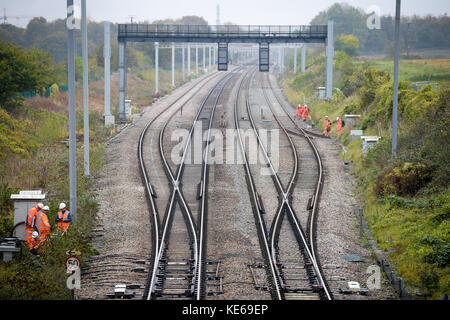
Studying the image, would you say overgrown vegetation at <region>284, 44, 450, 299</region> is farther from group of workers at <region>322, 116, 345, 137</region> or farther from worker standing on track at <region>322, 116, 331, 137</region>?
worker standing on track at <region>322, 116, 331, 137</region>

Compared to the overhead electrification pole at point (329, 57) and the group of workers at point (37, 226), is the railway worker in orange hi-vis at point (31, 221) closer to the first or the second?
the group of workers at point (37, 226)

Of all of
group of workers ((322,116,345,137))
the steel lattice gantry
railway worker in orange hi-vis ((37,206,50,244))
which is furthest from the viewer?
the steel lattice gantry

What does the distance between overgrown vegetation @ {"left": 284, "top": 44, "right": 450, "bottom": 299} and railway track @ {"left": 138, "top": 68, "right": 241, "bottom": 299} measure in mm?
4570

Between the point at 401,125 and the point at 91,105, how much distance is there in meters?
24.2

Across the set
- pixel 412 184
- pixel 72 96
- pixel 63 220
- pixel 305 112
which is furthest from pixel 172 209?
pixel 305 112

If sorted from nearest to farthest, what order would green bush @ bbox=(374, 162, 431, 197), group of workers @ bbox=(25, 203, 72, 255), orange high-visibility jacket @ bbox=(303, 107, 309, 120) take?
group of workers @ bbox=(25, 203, 72, 255)
green bush @ bbox=(374, 162, 431, 197)
orange high-visibility jacket @ bbox=(303, 107, 309, 120)

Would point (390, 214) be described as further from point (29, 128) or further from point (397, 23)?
point (29, 128)

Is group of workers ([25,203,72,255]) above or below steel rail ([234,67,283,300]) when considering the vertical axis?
above

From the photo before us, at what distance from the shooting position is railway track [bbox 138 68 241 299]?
12.8m

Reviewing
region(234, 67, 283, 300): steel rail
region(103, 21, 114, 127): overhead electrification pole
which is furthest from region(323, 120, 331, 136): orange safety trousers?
region(103, 21, 114, 127): overhead electrification pole

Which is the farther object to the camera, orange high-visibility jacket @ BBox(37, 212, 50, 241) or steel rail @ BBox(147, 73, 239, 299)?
orange high-visibility jacket @ BBox(37, 212, 50, 241)

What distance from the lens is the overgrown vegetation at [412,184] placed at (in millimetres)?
14211

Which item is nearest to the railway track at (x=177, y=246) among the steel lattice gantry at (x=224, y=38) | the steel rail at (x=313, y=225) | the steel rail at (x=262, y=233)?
the steel rail at (x=262, y=233)

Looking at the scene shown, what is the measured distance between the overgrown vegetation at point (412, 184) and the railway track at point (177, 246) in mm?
4570
